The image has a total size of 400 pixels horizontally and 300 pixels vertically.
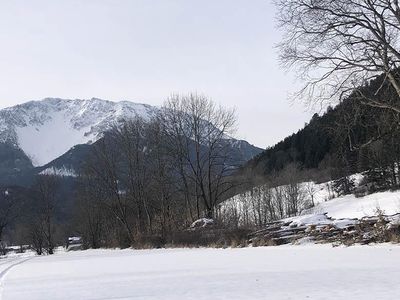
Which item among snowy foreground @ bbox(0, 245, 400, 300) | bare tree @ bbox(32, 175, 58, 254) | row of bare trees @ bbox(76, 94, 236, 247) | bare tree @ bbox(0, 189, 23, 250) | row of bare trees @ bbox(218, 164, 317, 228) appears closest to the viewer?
snowy foreground @ bbox(0, 245, 400, 300)

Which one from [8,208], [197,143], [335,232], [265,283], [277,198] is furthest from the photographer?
[277,198]

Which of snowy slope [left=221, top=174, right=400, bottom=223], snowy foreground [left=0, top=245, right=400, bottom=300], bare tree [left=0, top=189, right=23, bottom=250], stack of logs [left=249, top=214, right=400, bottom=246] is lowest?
snowy foreground [left=0, top=245, right=400, bottom=300]

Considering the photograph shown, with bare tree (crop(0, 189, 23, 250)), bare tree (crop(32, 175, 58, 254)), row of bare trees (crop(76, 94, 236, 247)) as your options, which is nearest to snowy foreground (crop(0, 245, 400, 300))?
row of bare trees (crop(76, 94, 236, 247))

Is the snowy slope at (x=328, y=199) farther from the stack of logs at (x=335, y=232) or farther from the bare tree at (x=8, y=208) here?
the stack of logs at (x=335, y=232)

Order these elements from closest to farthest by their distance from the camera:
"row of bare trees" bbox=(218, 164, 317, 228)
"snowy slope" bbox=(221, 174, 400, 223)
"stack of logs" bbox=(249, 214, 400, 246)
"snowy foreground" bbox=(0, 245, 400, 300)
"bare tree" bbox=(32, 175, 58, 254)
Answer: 1. "snowy foreground" bbox=(0, 245, 400, 300)
2. "stack of logs" bbox=(249, 214, 400, 246)
3. "bare tree" bbox=(32, 175, 58, 254)
4. "snowy slope" bbox=(221, 174, 400, 223)
5. "row of bare trees" bbox=(218, 164, 317, 228)

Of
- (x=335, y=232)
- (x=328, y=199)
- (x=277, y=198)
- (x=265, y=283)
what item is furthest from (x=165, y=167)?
(x=328, y=199)

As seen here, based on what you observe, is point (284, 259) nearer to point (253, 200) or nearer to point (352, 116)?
point (352, 116)

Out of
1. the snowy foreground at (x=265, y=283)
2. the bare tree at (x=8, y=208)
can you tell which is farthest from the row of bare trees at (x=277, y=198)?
the snowy foreground at (x=265, y=283)

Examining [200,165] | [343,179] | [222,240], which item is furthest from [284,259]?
[343,179]

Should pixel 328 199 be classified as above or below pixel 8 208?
below

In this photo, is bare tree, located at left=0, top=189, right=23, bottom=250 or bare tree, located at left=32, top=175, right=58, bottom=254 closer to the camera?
bare tree, located at left=32, top=175, right=58, bottom=254

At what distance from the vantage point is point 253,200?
104562 mm

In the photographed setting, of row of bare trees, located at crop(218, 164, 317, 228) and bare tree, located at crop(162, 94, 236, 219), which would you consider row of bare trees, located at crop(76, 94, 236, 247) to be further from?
row of bare trees, located at crop(218, 164, 317, 228)

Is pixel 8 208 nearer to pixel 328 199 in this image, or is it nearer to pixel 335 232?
pixel 328 199
